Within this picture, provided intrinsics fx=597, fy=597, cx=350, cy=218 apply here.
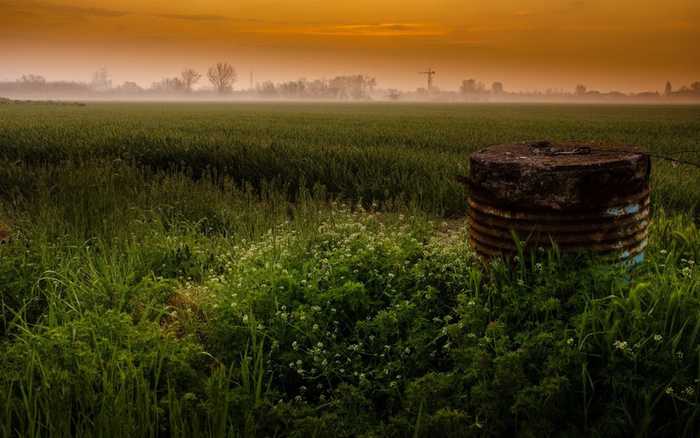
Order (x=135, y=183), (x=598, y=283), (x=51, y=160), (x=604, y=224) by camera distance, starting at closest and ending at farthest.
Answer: (x=598, y=283) < (x=604, y=224) < (x=135, y=183) < (x=51, y=160)

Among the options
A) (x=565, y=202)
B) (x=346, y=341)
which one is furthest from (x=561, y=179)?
(x=346, y=341)

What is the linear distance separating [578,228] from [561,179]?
1.20ft

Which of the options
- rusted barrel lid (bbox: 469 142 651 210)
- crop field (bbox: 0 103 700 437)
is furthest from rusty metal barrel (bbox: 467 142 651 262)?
crop field (bbox: 0 103 700 437)

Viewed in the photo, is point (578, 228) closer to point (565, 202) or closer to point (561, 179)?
point (565, 202)

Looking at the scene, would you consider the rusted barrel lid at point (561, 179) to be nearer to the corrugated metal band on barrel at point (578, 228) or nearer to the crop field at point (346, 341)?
the corrugated metal band on barrel at point (578, 228)

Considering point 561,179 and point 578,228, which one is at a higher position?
point 561,179

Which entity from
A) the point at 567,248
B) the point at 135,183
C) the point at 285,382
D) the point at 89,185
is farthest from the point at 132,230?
the point at 567,248

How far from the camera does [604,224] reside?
12.9 feet

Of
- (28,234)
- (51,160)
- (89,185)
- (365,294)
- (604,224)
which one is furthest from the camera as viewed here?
(51,160)

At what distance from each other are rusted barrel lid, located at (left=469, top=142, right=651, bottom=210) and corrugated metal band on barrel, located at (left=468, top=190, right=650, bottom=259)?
61 mm

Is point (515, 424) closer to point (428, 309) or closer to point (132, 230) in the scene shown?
point (428, 309)

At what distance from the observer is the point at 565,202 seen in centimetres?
384

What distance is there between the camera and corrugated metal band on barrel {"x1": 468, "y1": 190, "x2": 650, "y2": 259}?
154 inches

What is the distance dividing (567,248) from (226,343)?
2.36m
